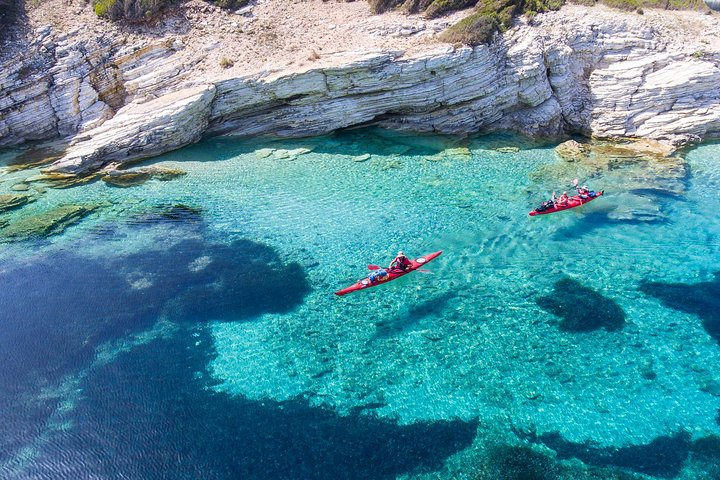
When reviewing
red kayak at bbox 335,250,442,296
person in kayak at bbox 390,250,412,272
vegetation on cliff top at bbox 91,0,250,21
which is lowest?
red kayak at bbox 335,250,442,296

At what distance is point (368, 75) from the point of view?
26016 mm

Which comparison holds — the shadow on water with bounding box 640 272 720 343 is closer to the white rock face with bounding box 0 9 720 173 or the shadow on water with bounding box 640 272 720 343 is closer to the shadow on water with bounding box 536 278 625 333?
the shadow on water with bounding box 536 278 625 333

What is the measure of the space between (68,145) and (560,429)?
27.6 meters

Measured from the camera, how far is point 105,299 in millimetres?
16484

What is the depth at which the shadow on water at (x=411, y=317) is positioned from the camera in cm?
1481

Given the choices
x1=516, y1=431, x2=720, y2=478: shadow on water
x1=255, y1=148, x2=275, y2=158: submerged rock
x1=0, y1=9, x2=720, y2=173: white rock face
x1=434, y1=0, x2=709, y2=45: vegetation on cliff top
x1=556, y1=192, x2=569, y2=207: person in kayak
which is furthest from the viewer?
x1=434, y1=0, x2=709, y2=45: vegetation on cliff top

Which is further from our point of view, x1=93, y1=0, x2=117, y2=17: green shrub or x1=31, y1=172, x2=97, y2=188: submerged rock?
x1=93, y1=0, x2=117, y2=17: green shrub

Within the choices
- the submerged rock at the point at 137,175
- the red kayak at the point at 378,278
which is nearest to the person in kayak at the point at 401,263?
the red kayak at the point at 378,278

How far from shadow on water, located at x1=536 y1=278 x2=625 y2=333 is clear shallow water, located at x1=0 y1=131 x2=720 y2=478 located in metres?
0.07

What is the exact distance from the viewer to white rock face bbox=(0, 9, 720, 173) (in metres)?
25.9

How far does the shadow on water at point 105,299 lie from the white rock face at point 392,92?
959cm

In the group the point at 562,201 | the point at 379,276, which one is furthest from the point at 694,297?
the point at 379,276

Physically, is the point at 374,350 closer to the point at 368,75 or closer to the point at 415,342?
the point at 415,342

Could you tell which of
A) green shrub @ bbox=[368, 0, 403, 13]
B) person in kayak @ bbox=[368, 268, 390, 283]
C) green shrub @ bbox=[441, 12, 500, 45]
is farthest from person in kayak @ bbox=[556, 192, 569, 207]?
green shrub @ bbox=[368, 0, 403, 13]
